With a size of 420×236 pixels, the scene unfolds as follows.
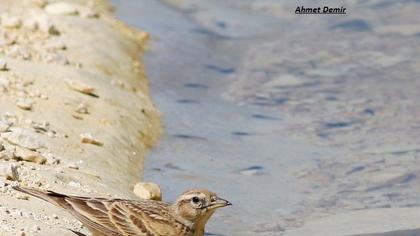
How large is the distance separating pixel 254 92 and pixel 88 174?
15.6 feet

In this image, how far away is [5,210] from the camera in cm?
773

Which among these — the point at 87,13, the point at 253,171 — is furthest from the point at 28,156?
the point at 87,13

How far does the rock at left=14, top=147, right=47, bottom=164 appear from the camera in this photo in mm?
8859

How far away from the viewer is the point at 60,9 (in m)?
14.3

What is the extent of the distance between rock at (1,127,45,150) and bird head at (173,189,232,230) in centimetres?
143

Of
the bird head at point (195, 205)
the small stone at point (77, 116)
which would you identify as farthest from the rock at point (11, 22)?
the bird head at point (195, 205)

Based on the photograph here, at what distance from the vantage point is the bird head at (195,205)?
828cm

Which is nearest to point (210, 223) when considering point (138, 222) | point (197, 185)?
point (197, 185)

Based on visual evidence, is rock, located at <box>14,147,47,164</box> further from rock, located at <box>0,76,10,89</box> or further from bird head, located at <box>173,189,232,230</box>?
rock, located at <box>0,76,10,89</box>

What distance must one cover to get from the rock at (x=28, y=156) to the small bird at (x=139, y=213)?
0.96 m

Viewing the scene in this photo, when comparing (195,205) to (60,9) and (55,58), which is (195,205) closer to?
(55,58)

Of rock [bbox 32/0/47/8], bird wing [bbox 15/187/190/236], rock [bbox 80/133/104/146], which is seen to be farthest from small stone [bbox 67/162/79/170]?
rock [bbox 32/0/47/8]

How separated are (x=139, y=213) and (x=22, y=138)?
5.01 feet

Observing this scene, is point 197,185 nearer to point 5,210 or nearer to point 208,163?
point 208,163
